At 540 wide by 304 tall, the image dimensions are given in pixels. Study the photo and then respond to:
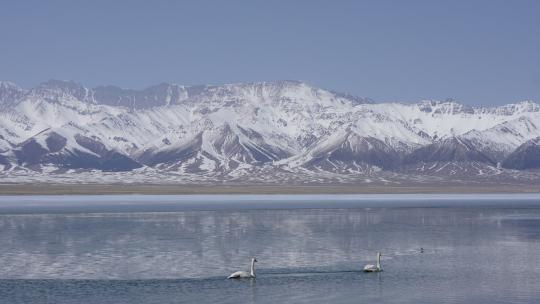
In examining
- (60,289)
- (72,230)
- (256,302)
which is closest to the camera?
(256,302)

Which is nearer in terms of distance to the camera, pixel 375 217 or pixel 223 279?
pixel 223 279

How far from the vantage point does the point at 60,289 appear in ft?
129

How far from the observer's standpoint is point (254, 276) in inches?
1713

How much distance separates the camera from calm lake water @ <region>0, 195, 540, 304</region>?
38.2 meters

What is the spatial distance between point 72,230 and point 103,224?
8730 mm

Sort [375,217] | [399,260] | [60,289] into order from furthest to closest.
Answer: [375,217] → [399,260] → [60,289]

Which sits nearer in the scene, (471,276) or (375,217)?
(471,276)

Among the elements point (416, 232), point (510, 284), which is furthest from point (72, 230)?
point (510, 284)

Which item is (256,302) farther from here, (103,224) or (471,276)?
(103,224)

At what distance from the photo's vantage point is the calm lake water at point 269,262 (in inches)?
1503

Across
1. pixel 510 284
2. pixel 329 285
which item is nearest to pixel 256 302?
pixel 329 285

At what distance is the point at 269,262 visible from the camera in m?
49.2

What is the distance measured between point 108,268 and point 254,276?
25.4ft

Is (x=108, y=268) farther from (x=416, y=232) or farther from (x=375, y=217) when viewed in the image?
(x=375, y=217)
